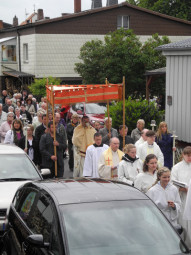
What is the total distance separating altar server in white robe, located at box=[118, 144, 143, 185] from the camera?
898cm

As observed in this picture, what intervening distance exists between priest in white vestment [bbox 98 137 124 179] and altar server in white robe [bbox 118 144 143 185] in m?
0.92

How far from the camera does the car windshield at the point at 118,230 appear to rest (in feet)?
16.6

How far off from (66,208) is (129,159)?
3.78 meters

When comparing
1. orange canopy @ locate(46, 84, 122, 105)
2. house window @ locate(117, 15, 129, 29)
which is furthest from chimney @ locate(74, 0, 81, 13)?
orange canopy @ locate(46, 84, 122, 105)

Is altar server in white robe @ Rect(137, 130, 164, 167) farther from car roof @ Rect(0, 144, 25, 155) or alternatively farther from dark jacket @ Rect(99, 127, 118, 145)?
car roof @ Rect(0, 144, 25, 155)

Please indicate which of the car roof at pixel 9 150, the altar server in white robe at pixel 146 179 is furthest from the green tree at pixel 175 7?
the altar server in white robe at pixel 146 179

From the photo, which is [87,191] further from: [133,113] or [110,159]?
[133,113]

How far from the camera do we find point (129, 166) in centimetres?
903

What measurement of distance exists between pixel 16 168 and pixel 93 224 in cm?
462

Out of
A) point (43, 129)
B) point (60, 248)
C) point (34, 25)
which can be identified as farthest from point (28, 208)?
point (34, 25)

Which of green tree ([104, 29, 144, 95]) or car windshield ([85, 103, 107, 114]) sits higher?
green tree ([104, 29, 144, 95])

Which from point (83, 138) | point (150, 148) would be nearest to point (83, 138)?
point (83, 138)

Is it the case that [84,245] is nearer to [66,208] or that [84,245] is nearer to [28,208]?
[66,208]

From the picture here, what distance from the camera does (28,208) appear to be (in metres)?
6.08
